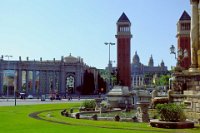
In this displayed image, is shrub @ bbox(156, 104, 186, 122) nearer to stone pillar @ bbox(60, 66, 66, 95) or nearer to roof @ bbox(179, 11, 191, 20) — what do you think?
roof @ bbox(179, 11, 191, 20)

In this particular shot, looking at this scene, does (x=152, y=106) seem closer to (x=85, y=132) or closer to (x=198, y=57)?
(x=198, y=57)

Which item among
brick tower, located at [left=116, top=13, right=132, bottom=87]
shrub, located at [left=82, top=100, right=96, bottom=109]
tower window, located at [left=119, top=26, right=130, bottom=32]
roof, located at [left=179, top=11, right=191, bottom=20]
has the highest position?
roof, located at [left=179, top=11, right=191, bottom=20]

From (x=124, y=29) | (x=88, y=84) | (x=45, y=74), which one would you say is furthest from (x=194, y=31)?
(x=45, y=74)

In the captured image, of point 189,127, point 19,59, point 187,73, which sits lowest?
point 189,127

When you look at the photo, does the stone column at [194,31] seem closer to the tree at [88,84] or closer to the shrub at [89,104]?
the shrub at [89,104]

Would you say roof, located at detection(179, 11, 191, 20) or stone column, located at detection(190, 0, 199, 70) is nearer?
stone column, located at detection(190, 0, 199, 70)

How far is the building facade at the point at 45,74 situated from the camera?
161 m

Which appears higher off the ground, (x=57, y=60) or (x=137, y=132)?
(x=57, y=60)

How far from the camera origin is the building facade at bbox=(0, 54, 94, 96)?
6329 inches

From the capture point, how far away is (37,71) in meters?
167

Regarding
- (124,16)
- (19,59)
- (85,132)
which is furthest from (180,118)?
(19,59)

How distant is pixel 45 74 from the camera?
170 meters

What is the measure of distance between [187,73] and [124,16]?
84.1 meters

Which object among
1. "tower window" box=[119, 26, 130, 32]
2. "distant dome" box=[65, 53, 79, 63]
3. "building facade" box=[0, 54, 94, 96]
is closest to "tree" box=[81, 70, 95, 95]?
"building facade" box=[0, 54, 94, 96]
